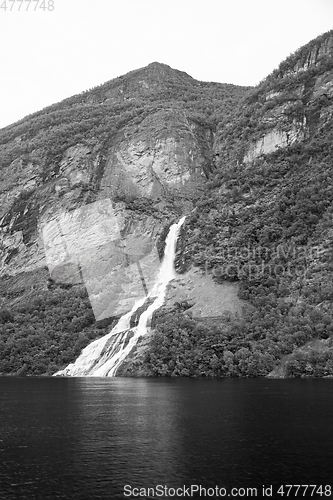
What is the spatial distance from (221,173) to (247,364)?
5292 centimetres

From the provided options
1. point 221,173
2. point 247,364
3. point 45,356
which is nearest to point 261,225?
point 221,173

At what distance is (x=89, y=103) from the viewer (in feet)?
511

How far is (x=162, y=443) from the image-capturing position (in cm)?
2194

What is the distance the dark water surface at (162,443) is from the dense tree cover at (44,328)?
3560 cm

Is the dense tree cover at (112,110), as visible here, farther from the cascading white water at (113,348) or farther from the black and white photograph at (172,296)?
the cascading white water at (113,348)

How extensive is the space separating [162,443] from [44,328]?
6253 centimetres

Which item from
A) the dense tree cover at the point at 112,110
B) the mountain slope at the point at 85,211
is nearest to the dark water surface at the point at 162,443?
the mountain slope at the point at 85,211

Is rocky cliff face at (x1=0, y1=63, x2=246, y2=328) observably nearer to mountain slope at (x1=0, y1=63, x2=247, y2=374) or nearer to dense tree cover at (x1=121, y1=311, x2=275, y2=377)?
mountain slope at (x1=0, y1=63, x2=247, y2=374)

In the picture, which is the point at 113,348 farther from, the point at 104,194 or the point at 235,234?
the point at 104,194

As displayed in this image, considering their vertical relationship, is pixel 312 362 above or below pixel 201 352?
below

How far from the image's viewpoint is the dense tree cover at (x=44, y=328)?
72.8 m

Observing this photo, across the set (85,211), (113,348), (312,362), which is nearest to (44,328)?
(113,348)

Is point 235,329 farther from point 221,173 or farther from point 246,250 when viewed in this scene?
point 221,173

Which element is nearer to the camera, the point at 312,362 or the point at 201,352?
the point at 312,362
